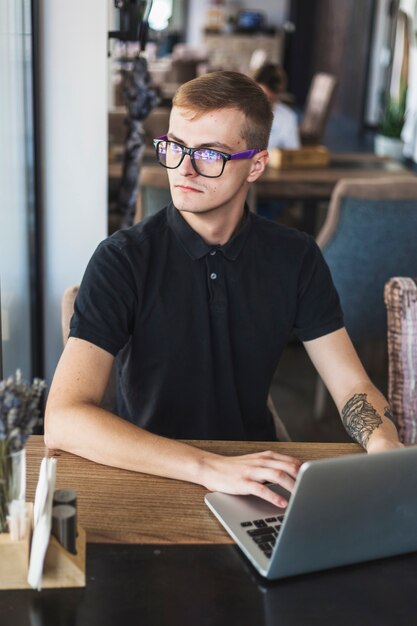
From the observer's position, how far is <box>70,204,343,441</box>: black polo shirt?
67.7 inches

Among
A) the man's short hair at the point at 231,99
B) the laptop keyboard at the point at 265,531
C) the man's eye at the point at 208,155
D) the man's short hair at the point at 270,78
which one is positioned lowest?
the laptop keyboard at the point at 265,531

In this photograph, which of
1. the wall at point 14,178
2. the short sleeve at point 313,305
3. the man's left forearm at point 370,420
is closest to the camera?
the man's left forearm at point 370,420

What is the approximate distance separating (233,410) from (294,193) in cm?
250

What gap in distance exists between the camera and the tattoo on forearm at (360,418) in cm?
162

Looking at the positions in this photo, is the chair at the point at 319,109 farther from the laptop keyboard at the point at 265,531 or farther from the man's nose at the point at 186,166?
the laptop keyboard at the point at 265,531

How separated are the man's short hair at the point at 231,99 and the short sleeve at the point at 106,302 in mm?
327

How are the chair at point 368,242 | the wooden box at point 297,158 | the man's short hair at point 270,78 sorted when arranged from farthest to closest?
the man's short hair at point 270,78 < the wooden box at point 297,158 < the chair at point 368,242

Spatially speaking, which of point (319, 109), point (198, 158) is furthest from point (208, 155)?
point (319, 109)

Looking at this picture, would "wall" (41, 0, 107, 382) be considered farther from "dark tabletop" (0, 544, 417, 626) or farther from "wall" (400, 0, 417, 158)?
"wall" (400, 0, 417, 158)

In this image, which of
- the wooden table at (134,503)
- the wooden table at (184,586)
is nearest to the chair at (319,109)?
the wooden table at (134,503)

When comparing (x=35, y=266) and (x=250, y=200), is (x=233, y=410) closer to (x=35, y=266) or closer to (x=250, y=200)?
(x=35, y=266)

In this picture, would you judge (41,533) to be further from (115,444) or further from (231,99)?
(231,99)

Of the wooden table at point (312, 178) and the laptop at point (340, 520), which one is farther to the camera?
the wooden table at point (312, 178)

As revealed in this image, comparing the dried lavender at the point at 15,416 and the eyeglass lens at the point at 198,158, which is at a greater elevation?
the eyeglass lens at the point at 198,158
